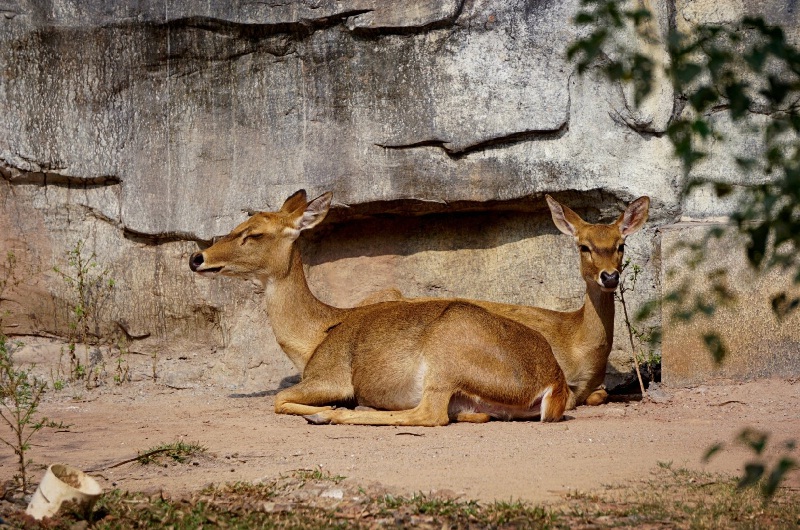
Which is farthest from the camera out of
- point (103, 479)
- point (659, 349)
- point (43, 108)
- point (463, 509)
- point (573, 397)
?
point (43, 108)

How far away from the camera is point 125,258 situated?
35.6ft

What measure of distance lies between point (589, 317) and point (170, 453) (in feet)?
14.3

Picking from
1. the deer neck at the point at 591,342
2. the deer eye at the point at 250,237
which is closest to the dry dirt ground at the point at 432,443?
the deer neck at the point at 591,342

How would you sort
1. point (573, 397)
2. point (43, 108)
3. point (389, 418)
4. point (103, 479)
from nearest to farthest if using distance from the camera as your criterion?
1. point (103, 479)
2. point (389, 418)
3. point (573, 397)
4. point (43, 108)

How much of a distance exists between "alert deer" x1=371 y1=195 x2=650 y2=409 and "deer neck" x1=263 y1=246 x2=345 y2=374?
5.85 feet

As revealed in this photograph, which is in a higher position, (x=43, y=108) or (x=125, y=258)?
(x=43, y=108)

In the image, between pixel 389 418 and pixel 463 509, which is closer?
pixel 463 509

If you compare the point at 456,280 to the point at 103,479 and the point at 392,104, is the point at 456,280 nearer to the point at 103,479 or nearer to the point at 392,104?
the point at 392,104

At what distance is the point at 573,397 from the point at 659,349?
1.19 m

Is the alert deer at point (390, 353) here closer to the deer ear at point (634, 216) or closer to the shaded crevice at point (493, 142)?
the shaded crevice at point (493, 142)

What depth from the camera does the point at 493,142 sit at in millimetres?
10195

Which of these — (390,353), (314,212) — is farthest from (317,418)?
(314,212)

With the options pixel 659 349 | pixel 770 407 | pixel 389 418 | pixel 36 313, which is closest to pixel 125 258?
pixel 36 313

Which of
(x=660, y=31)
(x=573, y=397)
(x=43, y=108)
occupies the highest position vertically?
(x=660, y=31)
